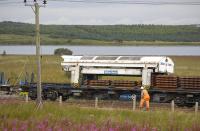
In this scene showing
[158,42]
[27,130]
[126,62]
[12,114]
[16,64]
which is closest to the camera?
[27,130]

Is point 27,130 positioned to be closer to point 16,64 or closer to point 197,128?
point 197,128

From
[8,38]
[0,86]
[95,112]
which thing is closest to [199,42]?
[8,38]

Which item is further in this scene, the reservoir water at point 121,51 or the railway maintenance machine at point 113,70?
the reservoir water at point 121,51

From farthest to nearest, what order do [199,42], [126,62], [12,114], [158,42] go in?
[199,42], [158,42], [126,62], [12,114]

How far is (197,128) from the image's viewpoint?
13.5m

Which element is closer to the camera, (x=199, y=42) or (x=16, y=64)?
(x=16, y=64)

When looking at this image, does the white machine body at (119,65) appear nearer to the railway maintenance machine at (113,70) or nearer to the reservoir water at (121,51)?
the railway maintenance machine at (113,70)

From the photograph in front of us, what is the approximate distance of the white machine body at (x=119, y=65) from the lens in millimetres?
38438

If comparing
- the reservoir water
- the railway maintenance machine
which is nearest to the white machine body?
the railway maintenance machine

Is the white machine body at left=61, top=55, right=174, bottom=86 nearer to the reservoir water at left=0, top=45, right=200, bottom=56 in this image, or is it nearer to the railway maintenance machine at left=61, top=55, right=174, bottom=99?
the railway maintenance machine at left=61, top=55, right=174, bottom=99

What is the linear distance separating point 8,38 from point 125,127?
604 ft

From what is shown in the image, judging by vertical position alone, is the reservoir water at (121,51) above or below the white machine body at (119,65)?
above

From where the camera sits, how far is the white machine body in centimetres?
3844

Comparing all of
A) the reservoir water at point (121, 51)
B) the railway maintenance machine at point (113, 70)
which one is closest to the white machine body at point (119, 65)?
the railway maintenance machine at point (113, 70)
